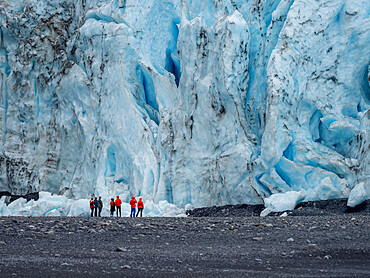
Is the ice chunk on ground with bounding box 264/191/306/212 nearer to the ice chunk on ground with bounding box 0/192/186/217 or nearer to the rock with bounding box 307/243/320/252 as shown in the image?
the ice chunk on ground with bounding box 0/192/186/217

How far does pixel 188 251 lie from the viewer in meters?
5.11

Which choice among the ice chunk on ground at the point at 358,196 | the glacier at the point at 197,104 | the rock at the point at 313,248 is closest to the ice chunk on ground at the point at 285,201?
the glacier at the point at 197,104

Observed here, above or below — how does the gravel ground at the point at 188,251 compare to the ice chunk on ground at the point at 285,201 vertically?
above

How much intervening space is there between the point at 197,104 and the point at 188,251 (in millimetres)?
10906

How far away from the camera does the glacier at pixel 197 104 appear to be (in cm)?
1359

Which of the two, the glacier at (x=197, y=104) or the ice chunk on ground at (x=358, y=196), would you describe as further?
the glacier at (x=197, y=104)

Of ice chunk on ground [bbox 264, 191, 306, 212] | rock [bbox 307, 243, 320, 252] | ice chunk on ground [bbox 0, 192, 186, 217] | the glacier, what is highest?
the glacier

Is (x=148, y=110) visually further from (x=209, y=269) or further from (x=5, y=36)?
(x=209, y=269)

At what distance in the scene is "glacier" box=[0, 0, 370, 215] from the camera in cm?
1359

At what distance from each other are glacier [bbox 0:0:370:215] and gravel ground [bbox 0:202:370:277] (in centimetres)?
525

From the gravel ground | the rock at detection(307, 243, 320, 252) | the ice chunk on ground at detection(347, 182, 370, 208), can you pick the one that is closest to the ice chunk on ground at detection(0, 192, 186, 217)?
the ice chunk on ground at detection(347, 182, 370, 208)

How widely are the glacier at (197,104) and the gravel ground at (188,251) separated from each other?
5.25 m

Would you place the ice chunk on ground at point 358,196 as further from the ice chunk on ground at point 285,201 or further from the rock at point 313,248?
the rock at point 313,248

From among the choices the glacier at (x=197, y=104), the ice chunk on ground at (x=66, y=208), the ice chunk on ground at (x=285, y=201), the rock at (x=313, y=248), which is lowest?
the ice chunk on ground at (x=66, y=208)
